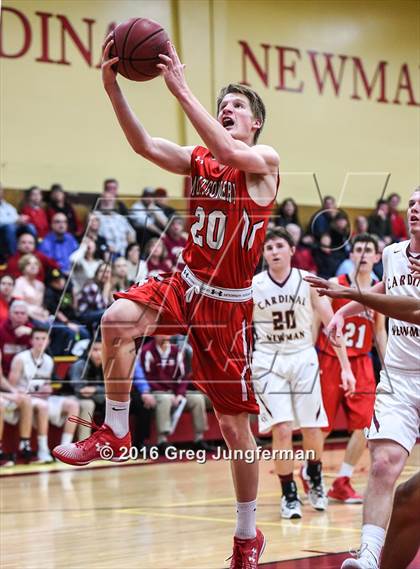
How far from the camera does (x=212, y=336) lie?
192 inches

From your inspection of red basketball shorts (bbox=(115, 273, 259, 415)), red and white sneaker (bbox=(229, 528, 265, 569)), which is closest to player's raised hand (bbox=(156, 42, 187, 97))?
red basketball shorts (bbox=(115, 273, 259, 415))

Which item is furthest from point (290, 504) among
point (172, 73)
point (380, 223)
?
point (380, 223)

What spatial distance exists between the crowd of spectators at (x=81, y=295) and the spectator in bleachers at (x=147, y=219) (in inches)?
0.6

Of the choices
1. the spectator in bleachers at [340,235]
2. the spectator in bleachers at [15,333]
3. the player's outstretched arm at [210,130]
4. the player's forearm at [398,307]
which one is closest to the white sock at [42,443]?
the spectator in bleachers at [15,333]

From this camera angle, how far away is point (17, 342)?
1086 centimetres

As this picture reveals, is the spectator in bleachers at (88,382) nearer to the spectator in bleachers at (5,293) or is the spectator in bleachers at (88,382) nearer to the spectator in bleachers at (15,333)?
the spectator in bleachers at (15,333)

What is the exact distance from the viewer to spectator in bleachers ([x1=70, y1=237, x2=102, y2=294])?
11.7m

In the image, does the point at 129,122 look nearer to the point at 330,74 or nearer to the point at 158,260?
the point at 158,260

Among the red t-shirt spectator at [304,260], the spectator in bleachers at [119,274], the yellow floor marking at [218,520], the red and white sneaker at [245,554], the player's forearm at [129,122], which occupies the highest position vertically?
the player's forearm at [129,122]

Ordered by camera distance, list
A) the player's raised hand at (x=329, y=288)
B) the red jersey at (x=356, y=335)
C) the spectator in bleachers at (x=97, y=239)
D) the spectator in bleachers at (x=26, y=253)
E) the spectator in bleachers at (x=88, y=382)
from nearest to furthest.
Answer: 1. the player's raised hand at (x=329, y=288)
2. the red jersey at (x=356, y=335)
3. the spectator in bleachers at (x=88, y=382)
4. the spectator in bleachers at (x=26, y=253)
5. the spectator in bleachers at (x=97, y=239)

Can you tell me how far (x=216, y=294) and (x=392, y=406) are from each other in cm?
105

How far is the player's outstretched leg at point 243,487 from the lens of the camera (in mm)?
4941

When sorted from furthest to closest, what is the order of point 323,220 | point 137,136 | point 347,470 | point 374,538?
point 323,220, point 347,470, point 137,136, point 374,538

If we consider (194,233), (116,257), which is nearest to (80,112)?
(116,257)
